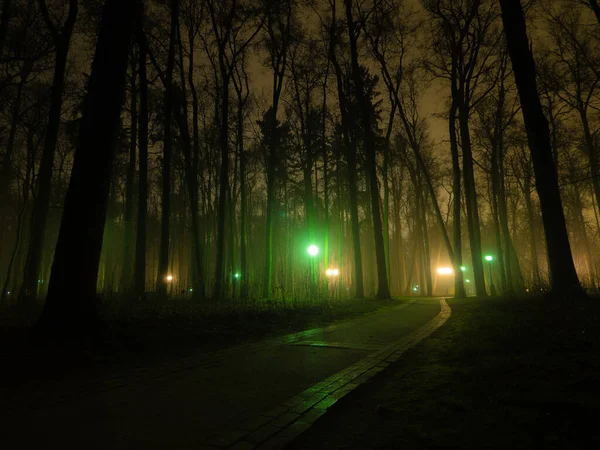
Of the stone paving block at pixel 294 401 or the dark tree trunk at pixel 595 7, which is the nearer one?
the stone paving block at pixel 294 401

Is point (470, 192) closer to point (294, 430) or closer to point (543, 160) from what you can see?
point (543, 160)

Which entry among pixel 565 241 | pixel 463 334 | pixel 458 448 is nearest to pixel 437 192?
pixel 565 241

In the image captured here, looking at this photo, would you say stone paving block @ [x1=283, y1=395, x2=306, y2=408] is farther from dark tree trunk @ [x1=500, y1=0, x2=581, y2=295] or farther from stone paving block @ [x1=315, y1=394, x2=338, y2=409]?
dark tree trunk @ [x1=500, y1=0, x2=581, y2=295]

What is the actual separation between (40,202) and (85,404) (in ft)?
34.9

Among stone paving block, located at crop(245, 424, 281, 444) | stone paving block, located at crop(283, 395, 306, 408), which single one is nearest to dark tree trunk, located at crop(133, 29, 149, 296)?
stone paving block, located at crop(283, 395, 306, 408)

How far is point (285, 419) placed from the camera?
260 centimetres

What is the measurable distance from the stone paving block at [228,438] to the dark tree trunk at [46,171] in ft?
34.1

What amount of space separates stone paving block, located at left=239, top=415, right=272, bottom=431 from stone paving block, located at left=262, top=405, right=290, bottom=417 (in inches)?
2.5

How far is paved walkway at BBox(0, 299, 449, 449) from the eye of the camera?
2246mm

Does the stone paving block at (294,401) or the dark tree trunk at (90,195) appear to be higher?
the dark tree trunk at (90,195)

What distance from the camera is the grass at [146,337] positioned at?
13.8ft

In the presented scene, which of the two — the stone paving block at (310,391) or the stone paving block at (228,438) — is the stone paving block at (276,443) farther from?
the stone paving block at (310,391)

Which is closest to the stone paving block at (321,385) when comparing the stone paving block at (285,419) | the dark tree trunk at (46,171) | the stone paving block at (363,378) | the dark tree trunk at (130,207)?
the stone paving block at (363,378)

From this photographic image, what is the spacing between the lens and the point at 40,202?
11.0m
